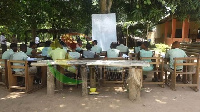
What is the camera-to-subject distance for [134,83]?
509cm

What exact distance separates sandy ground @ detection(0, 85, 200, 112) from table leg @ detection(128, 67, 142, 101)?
138 millimetres

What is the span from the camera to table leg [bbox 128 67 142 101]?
200 inches

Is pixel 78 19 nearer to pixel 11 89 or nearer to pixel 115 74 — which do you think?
pixel 115 74

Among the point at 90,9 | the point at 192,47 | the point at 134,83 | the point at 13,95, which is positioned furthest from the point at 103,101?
the point at 192,47

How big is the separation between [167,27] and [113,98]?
57.5 ft

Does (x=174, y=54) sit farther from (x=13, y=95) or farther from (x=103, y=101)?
(x=13, y=95)

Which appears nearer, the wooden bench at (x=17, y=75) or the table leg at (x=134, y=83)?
the table leg at (x=134, y=83)

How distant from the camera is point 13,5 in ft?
33.2

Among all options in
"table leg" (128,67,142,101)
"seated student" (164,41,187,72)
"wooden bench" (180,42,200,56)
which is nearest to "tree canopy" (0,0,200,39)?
"seated student" (164,41,187,72)

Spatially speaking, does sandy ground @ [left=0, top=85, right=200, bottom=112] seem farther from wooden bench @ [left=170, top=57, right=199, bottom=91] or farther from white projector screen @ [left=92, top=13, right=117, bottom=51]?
white projector screen @ [left=92, top=13, right=117, bottom=51]

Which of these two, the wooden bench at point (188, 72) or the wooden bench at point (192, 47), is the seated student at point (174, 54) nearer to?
the wooden bench at point (188, 72)

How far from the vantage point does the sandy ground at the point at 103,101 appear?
4.52 m

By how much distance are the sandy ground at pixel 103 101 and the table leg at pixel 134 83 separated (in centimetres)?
14

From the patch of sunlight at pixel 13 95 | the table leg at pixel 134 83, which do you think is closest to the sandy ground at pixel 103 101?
the patch of sunlight at pixel 13 95
